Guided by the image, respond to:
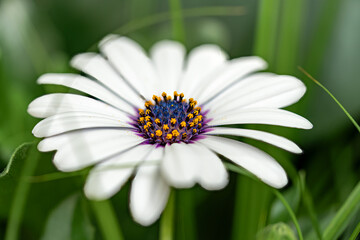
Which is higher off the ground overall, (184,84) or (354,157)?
(184,84)

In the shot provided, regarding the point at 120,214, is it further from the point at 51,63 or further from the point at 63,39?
the point at 63,39

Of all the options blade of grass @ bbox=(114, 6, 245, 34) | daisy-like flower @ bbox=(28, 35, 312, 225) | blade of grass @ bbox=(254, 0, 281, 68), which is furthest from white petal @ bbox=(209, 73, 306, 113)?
blade of grass @ bbox=(114, 6, 245, 34)

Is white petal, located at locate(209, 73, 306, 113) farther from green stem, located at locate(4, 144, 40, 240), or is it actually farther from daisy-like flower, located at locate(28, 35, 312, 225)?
green stem, located at locate(4, 144, 40, 240)

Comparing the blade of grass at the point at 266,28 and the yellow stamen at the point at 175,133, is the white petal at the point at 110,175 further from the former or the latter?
the blade of grass at the point at 266,28

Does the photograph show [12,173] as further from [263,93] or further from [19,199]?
[263,93]

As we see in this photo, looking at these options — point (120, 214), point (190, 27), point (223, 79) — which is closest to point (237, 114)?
point (223, 79)

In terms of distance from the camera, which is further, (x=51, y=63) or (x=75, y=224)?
(x=51, y=63)
